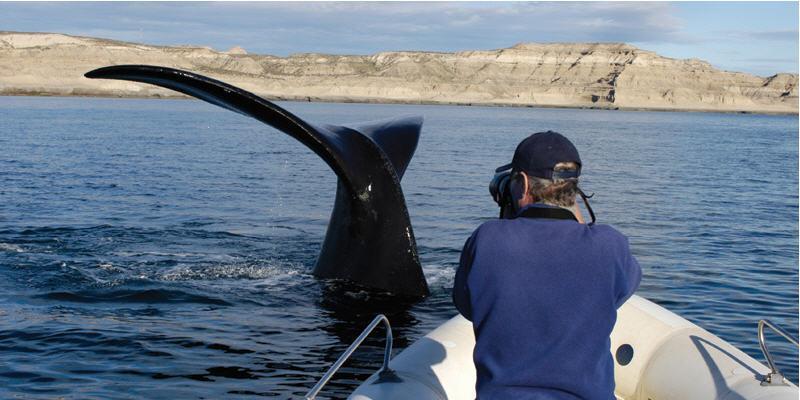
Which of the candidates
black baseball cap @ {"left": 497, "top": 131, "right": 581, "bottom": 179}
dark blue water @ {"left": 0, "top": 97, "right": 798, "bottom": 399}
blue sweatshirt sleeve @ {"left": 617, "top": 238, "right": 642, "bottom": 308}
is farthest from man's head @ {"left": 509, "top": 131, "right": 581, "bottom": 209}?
dark blue water @ {"left": 0, "top": 97, "right": 798, "bottom": 399}

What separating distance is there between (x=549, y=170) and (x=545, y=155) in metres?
0.06

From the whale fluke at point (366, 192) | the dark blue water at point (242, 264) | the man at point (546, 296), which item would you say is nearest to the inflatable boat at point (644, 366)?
the man at point (546, 296)

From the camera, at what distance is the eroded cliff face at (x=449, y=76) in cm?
13100

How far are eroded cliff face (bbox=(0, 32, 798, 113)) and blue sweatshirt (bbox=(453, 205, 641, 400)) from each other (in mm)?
121977

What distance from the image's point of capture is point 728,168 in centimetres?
3622

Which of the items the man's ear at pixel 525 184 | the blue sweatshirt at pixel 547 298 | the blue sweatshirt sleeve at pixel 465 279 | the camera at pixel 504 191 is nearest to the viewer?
the blue sweatshirt at pixel 547 298

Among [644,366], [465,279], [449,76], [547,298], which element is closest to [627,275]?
[547,298]

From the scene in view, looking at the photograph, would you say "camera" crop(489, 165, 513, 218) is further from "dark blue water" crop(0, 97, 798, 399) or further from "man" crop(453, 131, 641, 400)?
"dark blue water" crop(0, 97, 798, 399)

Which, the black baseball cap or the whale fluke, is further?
the whale fluke

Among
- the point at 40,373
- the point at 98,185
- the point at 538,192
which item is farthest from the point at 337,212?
the point at 98,185

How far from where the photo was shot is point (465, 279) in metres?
3.55

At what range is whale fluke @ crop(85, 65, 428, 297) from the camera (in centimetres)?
831

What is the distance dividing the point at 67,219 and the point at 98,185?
22.0ft

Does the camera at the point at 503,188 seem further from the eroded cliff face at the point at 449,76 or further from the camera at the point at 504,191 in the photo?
the eroded cliff face at the point at 449,76
